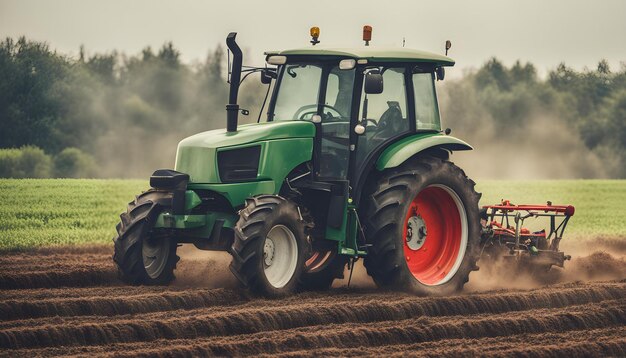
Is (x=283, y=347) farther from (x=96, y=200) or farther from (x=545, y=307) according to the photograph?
(x=96, y=200)

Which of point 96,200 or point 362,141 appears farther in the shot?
point 96,200

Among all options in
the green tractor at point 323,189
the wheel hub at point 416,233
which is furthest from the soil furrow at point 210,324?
the wheel hub at point 416,233

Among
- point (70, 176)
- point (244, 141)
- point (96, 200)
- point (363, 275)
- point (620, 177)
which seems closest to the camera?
point (244, 141)

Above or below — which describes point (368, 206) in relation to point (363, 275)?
above

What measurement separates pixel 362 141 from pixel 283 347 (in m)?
3.64

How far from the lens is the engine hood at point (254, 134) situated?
12.3 metres

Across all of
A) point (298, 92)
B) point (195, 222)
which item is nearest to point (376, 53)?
point (298, 92)

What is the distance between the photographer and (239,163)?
40.5 ft

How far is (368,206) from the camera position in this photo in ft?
41.6

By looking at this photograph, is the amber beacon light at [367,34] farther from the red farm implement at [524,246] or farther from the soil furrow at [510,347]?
the soil furrow at [510,347]

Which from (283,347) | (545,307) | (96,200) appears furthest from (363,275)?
(96,200)

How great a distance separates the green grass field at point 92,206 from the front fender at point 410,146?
6.55 m

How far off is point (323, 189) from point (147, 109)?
21533mm

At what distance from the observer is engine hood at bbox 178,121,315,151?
40.3ft
